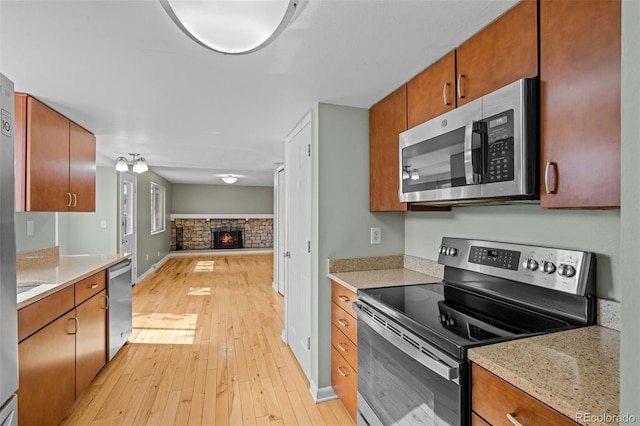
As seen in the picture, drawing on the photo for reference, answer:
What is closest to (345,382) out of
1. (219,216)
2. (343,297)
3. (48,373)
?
(343,297)

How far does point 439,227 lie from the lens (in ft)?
6.96

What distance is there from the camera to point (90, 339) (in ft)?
7.61

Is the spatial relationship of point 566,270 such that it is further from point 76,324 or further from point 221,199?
point 221,199

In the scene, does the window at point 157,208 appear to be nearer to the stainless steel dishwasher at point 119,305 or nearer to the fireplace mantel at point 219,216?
the fireplace mantel at point 219,216

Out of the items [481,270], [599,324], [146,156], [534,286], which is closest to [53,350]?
[481,270]

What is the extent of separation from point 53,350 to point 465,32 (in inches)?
109

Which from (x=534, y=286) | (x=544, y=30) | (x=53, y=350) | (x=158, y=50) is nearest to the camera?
(x=544, y=30)

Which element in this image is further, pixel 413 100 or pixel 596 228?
pixel 413 100

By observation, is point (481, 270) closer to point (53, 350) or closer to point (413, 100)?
point (413, 100)

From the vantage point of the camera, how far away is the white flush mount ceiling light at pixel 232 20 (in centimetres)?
109

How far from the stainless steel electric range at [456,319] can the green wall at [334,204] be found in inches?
21.6

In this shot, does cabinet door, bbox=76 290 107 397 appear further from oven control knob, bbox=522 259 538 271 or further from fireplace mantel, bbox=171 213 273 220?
fireplace mantel, bbox=171 213 273 220

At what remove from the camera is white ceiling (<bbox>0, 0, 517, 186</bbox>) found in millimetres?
1247

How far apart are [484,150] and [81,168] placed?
3.31m
